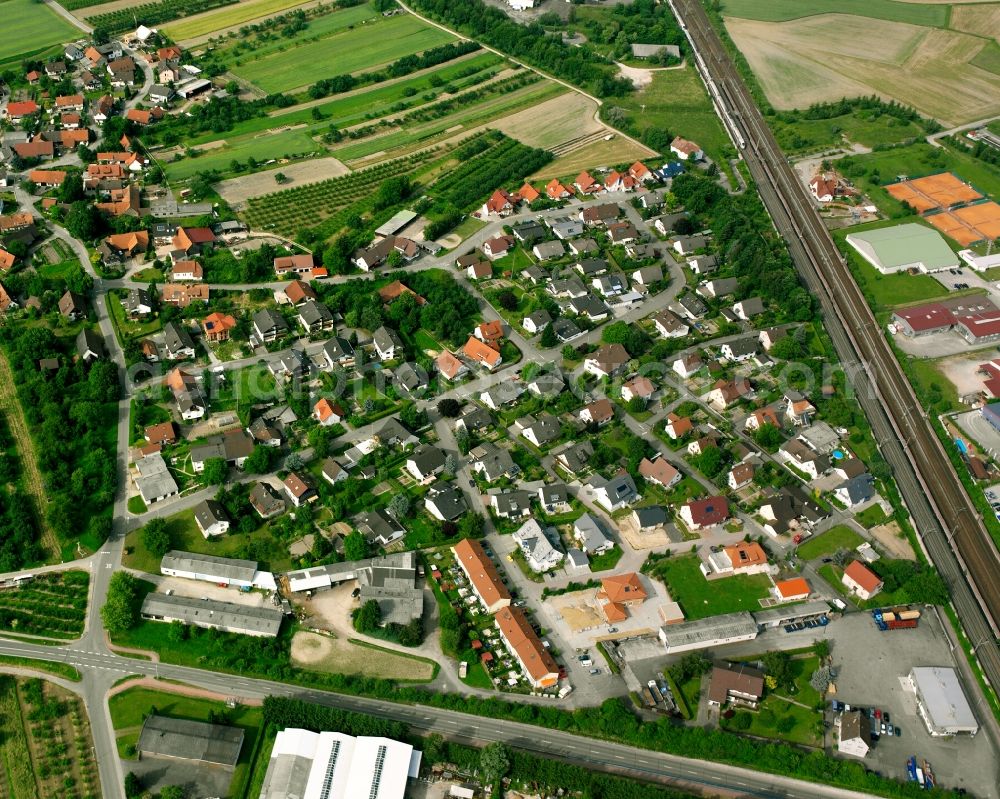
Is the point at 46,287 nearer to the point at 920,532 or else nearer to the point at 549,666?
the point at 549,666

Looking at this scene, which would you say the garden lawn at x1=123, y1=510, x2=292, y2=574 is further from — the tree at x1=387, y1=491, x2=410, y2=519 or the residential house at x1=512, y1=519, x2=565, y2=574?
the residential house at x1=512, y1=519, x2=565, y2=574

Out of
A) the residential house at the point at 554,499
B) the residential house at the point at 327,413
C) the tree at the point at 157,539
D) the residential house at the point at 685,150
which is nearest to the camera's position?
the tree at the point at 157,539

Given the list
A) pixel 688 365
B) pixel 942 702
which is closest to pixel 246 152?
pixel 688 365

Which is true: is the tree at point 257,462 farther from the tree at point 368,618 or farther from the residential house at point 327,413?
the tree at point 368,618

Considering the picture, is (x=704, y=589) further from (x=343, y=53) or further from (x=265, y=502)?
(x=343, y=53)

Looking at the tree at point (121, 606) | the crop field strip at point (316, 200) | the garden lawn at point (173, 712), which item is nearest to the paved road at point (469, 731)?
the garden lawn at point (173, 712)

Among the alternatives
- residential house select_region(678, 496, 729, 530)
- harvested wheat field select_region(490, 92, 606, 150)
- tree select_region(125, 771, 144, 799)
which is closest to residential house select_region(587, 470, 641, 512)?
residential house select_region(678, 496, 729, 530)
